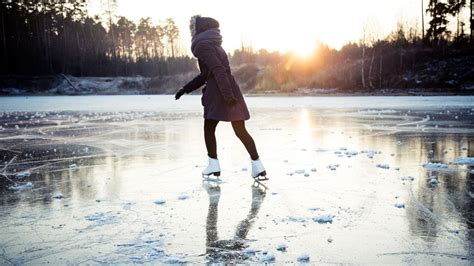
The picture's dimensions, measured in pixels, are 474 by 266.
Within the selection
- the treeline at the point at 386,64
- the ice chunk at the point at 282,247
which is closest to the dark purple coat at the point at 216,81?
the ice chunk at the point at 282,247

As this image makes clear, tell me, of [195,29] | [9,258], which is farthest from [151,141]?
[9,258]

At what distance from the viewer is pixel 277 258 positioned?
9.12 ft

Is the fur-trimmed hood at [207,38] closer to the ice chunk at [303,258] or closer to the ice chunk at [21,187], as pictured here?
the ice chunk at [21,187]

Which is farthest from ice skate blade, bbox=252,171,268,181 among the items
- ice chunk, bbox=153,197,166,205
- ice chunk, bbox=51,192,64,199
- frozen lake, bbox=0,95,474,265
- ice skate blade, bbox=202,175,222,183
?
ice chunk, bbox=51,192,64,199

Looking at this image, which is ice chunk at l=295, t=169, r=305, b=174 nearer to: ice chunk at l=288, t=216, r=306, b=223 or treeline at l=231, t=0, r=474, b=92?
ice chunk at l=288, t=216, r=306, b=223

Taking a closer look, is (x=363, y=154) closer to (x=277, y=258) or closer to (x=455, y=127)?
(x=277, y=258)

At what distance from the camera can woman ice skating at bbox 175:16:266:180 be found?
5098 millimetres

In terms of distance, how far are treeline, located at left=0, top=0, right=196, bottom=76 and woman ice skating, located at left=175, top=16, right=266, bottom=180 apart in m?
60.2

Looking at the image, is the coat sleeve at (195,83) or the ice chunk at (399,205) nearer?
the ice chunk at (399,205)

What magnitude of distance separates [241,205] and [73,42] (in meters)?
78.8

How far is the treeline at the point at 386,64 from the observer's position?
137 feet

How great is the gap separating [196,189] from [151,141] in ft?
15.3

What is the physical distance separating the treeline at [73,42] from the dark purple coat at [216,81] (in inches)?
2373

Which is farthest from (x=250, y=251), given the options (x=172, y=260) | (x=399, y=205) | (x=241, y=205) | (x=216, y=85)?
(x=216, y=85)
